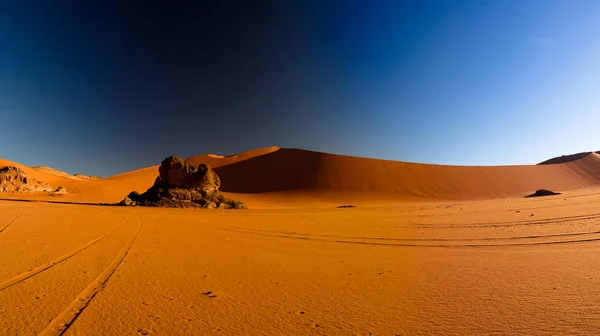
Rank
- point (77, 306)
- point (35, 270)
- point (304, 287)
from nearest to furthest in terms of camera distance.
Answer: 1. point (77, 306)
2. point (304, 287)
3. point (35, 270)

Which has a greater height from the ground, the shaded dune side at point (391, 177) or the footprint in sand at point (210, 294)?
the shaded dune side at point (391, 177)

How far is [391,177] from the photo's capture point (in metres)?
43.9

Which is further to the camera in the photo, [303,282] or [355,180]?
[355,180]

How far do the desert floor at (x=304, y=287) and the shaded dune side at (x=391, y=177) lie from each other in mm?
31443

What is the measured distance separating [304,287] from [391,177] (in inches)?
1683

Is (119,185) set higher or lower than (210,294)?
higher

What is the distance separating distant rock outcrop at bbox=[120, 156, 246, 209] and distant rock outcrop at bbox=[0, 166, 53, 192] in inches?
601

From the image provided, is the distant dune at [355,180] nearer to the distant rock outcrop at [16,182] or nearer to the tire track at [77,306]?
the distant rock outcrop at [16,182]

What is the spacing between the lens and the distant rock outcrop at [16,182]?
26.5 metres

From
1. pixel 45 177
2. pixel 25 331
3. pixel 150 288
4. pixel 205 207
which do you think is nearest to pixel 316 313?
pixel 150 288

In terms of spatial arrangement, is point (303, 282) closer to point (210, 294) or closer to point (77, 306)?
point (210, 294)

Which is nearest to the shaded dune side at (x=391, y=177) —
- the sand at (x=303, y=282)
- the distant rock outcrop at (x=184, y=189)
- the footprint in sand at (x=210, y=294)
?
the distant rock outcrop at (x=184, y=189)

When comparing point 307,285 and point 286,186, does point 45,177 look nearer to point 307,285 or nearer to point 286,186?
point 286,186

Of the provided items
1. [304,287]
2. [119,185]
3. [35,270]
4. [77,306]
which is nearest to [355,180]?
[119,185]
